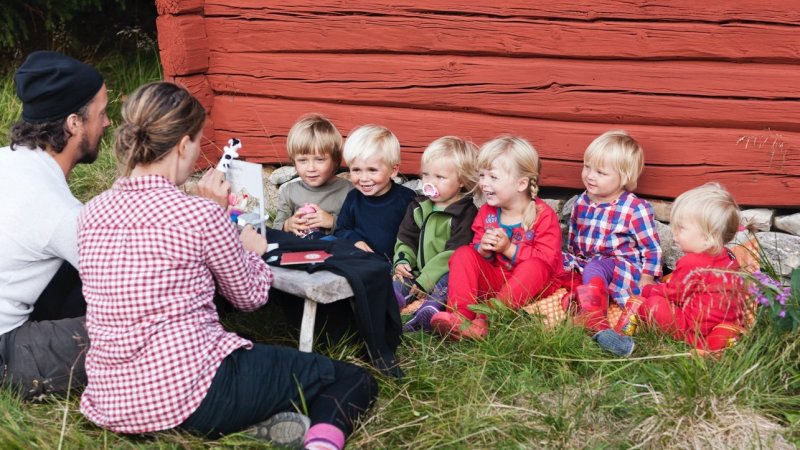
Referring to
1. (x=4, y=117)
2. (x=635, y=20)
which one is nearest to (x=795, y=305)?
(x=635, y=20)

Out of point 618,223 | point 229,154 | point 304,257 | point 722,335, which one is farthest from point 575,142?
point 229,154

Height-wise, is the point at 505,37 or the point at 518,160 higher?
the point at 505,37

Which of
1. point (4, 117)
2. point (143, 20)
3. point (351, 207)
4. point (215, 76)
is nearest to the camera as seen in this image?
point (351, 207)

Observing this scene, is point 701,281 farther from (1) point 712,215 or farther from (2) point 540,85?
(2) point 540,85

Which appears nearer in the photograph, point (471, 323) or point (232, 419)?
point (232, 419)

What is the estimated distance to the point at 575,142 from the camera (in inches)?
194

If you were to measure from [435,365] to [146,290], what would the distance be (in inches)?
49.8

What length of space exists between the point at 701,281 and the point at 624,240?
0.80 m

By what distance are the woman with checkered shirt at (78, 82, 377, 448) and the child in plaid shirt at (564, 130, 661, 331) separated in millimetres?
1705

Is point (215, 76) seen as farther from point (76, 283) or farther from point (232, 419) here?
point (232, 419)

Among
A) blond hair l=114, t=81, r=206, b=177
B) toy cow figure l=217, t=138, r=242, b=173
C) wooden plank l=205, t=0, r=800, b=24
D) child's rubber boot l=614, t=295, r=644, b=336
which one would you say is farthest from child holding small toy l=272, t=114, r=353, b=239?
blond hair l=114, t=81, r=206, b=177

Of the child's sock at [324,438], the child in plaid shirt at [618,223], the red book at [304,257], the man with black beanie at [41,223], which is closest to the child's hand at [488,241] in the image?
the child in plaid shirt at [618,223]

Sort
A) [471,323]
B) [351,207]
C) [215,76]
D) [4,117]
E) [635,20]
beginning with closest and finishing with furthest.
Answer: [471,323] < [635,20] < [351,207] < [215,76] < [4,117]

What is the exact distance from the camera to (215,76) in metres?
6.12
